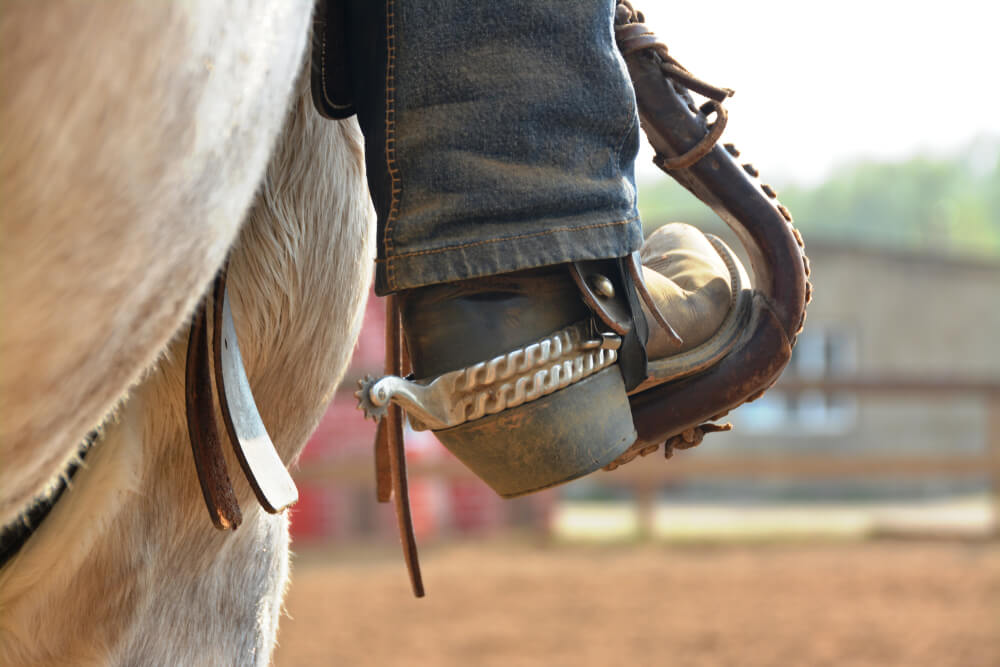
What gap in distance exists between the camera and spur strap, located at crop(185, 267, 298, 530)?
1070 millimetres

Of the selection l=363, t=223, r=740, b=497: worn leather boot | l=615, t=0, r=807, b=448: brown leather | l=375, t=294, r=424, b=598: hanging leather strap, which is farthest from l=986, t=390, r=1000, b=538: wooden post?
l=363, t=223, r=740, b=497: worn leather boot

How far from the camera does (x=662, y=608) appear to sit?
18.3 ft

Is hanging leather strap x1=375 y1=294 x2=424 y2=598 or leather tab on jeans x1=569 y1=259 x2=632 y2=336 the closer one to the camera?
leather tab on jeans x1=569 y1=259 x2=632 y2=336

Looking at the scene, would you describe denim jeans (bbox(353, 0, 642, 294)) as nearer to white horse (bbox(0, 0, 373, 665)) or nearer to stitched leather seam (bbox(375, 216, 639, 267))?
stitched leather seam (bbox(375, 216, 639, 267))

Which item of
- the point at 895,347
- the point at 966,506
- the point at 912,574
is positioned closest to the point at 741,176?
the point at 912,574

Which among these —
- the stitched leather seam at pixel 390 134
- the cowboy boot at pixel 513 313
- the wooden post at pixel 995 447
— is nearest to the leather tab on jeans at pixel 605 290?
the cowboy boot at pixel 513 313

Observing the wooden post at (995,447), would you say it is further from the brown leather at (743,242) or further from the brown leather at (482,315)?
the brown leather at (482,315)

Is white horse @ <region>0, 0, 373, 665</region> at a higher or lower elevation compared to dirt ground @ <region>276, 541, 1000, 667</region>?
higher

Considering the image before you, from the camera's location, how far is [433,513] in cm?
1005

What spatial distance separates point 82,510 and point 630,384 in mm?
609

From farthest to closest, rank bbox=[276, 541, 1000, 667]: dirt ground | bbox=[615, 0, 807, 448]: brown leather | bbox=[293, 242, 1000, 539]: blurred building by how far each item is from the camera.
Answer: bbox=[293, 242, 1000, 539]: blurred building → bbox=[276, 541, 1000, 667]: dirt ground → bbox=[615, 0, 807, 448]: brown leather

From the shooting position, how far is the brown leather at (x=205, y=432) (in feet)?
3.54

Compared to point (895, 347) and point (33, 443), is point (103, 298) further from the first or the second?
point (895, 347)

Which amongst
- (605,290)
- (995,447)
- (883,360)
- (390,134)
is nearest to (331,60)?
(390,134)
